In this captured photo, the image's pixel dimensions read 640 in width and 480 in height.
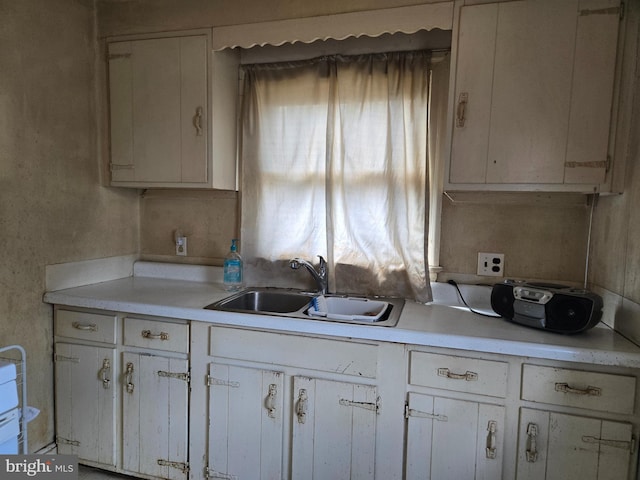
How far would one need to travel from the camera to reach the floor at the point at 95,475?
1845mm

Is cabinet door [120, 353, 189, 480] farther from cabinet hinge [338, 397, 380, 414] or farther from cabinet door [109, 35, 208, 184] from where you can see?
cabinet door [109, 35, 208, 184]

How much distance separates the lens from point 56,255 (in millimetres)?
1912

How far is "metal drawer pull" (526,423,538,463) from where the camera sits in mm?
1323

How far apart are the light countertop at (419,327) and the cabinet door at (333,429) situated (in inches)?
8.8

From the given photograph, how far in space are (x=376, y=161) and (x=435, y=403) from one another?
1116mm

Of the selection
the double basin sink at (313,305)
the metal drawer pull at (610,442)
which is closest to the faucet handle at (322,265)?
the double basin sink at (313,305)

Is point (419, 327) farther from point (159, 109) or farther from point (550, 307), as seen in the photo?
point (159, 109)

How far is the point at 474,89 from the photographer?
1572 millimetres

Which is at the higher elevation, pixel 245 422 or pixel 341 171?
pixel 341 171

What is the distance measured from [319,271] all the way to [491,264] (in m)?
0.84

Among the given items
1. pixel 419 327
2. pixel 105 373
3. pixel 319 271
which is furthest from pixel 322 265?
pixel 105 373

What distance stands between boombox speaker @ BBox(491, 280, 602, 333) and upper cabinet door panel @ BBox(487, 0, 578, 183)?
43 cm

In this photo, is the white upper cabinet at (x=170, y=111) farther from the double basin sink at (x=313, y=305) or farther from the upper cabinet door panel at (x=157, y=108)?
the double basin sink at (x=313, y=305)

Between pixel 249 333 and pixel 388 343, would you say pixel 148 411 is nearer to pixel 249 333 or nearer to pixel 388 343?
pixel 249 333
